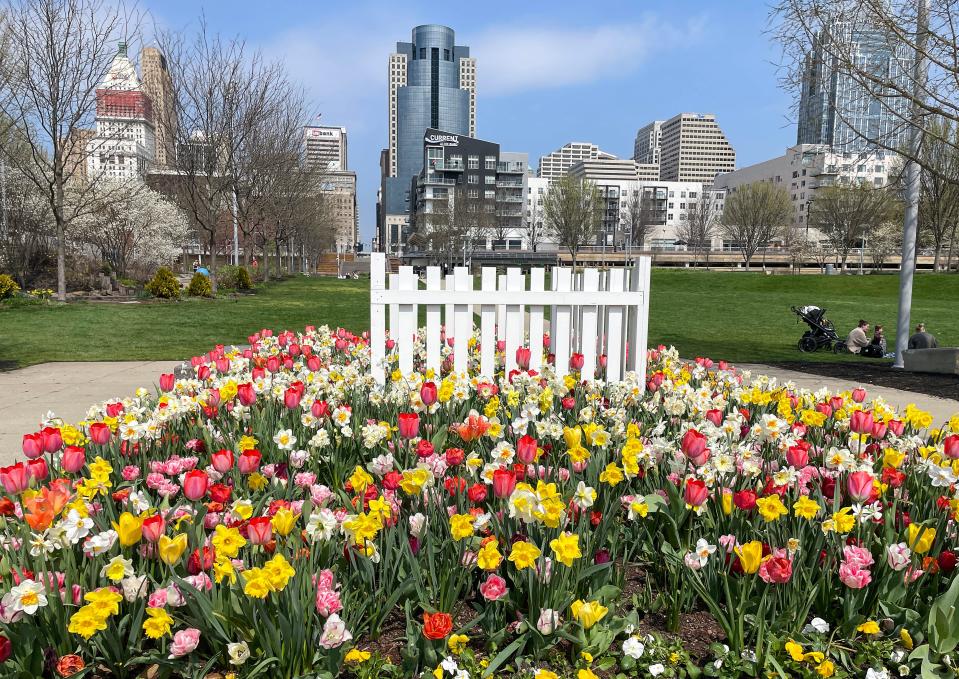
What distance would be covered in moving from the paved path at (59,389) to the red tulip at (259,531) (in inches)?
127

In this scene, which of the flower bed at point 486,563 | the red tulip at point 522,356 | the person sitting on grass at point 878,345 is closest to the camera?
the flower bed at point 486,563

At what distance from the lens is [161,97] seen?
26.7m

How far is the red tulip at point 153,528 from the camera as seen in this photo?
2.08m

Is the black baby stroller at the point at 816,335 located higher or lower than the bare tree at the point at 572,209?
lower

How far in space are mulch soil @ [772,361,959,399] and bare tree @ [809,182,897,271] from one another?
181 ft

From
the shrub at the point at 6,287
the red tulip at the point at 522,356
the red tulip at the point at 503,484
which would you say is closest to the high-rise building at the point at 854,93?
the red tulip at the point at 522,356

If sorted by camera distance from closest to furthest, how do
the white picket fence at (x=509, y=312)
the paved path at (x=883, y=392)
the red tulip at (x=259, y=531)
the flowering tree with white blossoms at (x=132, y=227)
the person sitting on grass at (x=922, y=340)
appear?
1. the red tulip at (x=259, y=531)
2. the white picket fence at (x=509, y=312)
3. the paved path at (x=883, y=392)
4. the person sitting on grass at (x=922, y=340)
5. the flowering tree with white blossoms at (x=132, y=227)

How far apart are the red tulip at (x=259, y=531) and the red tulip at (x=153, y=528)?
0.89 ft

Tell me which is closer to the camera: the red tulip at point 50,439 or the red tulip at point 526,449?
the red tulip at point 526,449

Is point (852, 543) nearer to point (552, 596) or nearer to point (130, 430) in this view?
point (552, 596)

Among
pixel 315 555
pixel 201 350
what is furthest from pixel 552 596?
pixel 201 350

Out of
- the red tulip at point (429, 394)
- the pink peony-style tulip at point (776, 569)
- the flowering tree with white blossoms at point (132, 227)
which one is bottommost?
the pink peony-style tulip at point (776, 569)

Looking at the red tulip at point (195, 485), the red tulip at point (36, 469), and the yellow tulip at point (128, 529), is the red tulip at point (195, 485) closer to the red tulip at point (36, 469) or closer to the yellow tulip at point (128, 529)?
the yellow tulip at point (128, 529)

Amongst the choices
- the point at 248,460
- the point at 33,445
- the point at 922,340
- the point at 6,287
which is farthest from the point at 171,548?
the point at 6,287
